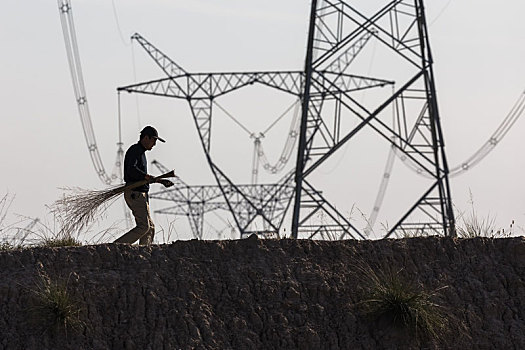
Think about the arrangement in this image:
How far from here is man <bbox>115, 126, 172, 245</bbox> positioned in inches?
676

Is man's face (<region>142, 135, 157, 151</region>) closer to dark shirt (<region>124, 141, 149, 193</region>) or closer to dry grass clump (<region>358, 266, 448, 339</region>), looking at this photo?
dark shirt (<region>124, 141, 149, 193</region>)

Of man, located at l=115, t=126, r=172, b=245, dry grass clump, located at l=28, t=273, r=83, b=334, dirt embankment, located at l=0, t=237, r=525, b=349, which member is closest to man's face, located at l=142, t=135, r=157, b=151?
man, located at l=115, t=126, r=172, b=245

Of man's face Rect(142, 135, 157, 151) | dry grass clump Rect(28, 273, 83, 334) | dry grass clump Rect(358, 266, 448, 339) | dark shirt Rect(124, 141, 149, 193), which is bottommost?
dry grass clump Rect(358, 266, 448, 339)

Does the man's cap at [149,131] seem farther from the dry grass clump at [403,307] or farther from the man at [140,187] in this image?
the dry grass clump at [403,307]

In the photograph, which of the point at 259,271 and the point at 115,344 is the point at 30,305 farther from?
the point at 259,271

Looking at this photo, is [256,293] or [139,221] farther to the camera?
[139,221]

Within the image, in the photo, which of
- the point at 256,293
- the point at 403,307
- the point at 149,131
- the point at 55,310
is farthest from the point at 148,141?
the point at 403,307

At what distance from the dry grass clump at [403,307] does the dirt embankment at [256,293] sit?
0.09m

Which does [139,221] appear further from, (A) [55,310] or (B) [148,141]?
(A) [55,310]

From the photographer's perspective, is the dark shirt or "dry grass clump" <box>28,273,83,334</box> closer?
"dry grass clump" <box>28,273,83,334</box>

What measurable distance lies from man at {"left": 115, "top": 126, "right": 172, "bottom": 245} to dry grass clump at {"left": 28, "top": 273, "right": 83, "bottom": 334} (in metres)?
2.21

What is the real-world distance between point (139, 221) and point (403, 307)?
3896 mm

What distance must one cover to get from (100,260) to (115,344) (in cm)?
134

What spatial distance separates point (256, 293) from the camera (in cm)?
1577
